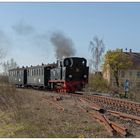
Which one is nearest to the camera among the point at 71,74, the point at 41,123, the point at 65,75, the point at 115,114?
the point at 41,123

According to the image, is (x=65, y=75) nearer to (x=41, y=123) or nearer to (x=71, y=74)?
(x=71, y=74)

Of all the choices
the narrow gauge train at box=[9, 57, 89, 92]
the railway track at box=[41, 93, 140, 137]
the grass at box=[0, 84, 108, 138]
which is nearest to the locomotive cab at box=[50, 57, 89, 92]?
the narrow gauge train at box=[9, 57, 89, 92]

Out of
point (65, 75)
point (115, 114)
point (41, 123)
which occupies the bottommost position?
point (41, 123)

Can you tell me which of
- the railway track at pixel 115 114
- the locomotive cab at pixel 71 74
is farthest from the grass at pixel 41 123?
the locomotive cab at pixel 71 74

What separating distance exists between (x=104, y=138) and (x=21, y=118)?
4.88 m

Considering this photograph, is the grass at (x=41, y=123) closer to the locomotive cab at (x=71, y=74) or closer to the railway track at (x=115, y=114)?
the railway track at (x=115, y=114)

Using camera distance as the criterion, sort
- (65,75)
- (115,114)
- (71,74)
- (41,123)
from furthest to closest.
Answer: (71,74)
(65,75)
(115,114)
(41,123)

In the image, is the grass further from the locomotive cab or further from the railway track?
the locomotive cab

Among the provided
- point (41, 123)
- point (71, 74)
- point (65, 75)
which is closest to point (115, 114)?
point (41, 123)

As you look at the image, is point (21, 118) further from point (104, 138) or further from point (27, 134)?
point (104, 138)

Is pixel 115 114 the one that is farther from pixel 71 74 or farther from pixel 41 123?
pixel 71 74

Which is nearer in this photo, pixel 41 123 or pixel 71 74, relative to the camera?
pixel 41 123

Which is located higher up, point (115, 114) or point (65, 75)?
point (65, 75)

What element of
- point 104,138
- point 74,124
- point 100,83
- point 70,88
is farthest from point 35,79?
point 104,138
